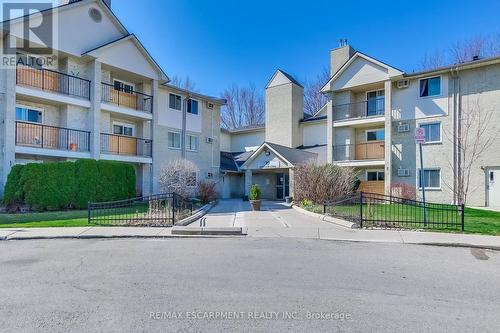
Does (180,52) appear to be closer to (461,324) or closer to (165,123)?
(165,123)

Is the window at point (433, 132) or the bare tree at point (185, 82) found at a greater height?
the bare tree at point (185, 82)

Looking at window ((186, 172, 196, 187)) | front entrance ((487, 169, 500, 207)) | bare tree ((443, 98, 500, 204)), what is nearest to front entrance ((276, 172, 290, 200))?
window ((186, 172, 196, 187))

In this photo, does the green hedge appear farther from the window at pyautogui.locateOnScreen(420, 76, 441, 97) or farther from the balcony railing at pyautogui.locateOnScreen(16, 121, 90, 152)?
the window at pyautogui.locateOnScreen(420, 76, 441, 97)

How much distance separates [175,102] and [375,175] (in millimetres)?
14922

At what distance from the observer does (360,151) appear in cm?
2438

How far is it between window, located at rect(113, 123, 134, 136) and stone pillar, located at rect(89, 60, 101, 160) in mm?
2383

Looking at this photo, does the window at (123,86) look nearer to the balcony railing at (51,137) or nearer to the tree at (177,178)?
the balcony railing at (51,137)

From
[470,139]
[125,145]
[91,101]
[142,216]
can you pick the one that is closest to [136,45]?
[91,101]

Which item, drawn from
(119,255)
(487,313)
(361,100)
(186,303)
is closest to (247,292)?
(186,303)

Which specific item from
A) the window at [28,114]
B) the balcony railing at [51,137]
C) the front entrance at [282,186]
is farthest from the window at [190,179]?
the front entrance at [282,186]

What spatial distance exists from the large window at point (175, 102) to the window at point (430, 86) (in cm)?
1620

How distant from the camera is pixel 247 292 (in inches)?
211

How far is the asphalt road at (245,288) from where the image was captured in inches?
168

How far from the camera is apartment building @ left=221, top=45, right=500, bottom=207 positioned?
19.9m
